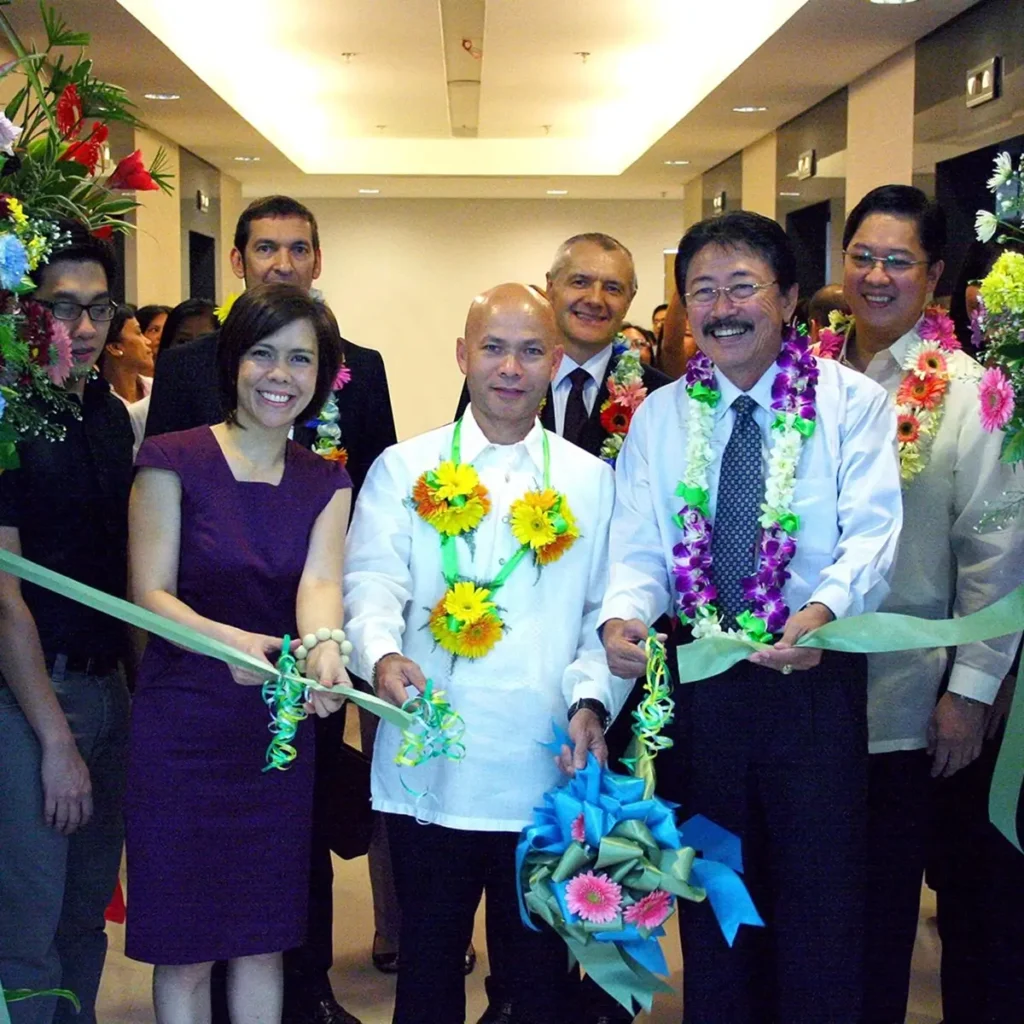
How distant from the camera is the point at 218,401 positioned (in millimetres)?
3062

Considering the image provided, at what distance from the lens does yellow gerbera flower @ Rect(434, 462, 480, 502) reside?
2568mm

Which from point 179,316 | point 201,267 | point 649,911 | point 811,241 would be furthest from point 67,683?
point 201,267

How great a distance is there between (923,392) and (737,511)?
560 mm

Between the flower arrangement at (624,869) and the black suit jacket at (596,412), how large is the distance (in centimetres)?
101

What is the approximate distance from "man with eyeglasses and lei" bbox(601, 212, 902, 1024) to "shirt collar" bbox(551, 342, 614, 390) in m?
0.71

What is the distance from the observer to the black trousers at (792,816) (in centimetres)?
246

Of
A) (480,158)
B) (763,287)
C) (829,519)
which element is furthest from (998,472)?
(480,158)

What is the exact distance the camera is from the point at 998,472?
2.77m

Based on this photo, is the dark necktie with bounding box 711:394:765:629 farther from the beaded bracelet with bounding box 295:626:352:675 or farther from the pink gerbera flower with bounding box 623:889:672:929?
the beaded bracelet with bounding box 295:626:352:675

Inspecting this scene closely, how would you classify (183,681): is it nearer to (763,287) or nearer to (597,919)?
(597,919)

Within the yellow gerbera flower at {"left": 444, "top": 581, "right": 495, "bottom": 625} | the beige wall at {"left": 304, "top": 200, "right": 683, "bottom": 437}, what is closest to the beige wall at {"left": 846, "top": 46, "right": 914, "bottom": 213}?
the yellow gerbera flower at {"left": 444, "top": 581, "right": 495, "bottom": 625}

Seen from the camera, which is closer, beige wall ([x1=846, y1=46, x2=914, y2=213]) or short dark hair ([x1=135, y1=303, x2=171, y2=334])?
short dark hair ([x1=135, y1=303, x2=171, y2=334])

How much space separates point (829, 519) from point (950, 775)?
0.75m

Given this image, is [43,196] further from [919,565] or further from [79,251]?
[919,565]
